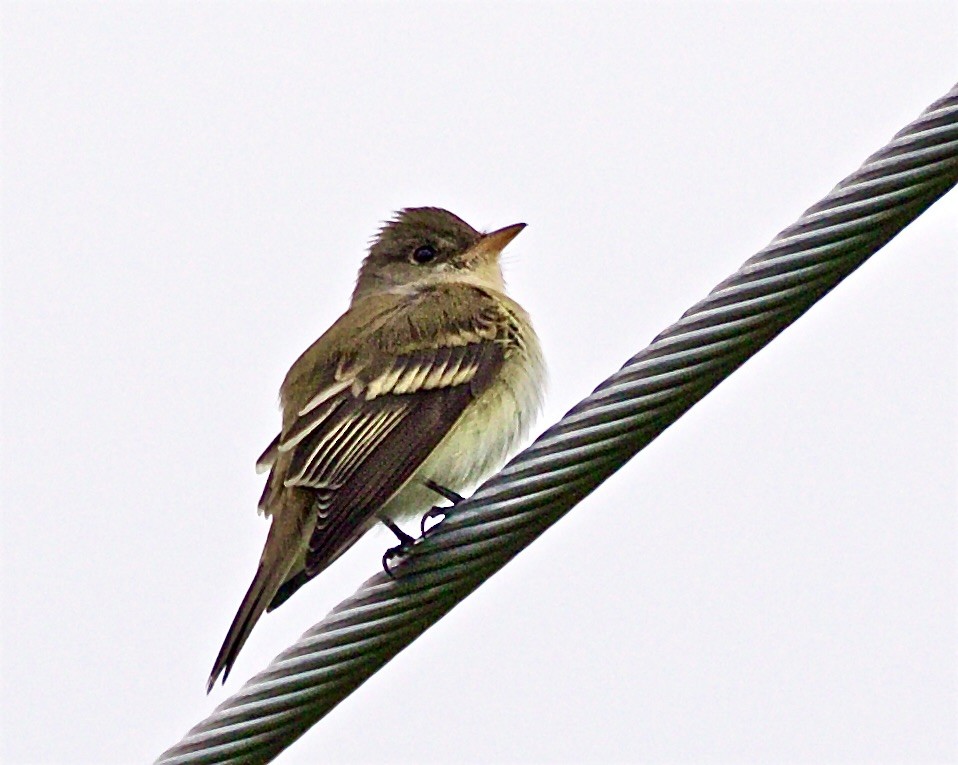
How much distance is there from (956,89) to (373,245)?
506 cm

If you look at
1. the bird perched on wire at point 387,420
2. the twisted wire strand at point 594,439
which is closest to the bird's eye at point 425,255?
the bird perched on wire at point 387,420

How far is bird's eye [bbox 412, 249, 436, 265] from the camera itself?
8.66 meters

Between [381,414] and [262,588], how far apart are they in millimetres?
847

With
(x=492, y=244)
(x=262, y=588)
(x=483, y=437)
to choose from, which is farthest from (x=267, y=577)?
(x=492, y=244)

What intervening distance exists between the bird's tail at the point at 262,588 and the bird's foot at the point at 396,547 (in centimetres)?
38

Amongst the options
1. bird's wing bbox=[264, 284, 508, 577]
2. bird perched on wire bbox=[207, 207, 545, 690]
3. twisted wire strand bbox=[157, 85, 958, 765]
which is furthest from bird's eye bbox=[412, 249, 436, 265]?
twisted wire strand bbox=[157, 85, 958, 765]

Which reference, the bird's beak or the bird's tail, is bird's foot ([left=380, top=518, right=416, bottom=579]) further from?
the bird's beak

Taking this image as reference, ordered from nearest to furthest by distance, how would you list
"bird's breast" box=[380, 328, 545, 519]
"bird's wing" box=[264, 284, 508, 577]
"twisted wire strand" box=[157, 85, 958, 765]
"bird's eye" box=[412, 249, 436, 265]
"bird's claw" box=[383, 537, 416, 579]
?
1. "twisted wire strand" box=[157, 85, 958, 765]
2. "bird's claw" box=[383, 537, 416, 579]
3. "bird's wing" box=[264, 284, 508, 577]
4. "bird's breast" box=[380, 328, 545, 519]
5. "bird's eye" box=[412, 249, 436, 265]

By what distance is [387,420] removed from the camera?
6465mm

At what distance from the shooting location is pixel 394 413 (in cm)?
650

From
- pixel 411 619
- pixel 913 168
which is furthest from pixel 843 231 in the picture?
pixel 411 619

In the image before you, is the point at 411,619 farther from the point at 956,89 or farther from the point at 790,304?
the point at 956,89

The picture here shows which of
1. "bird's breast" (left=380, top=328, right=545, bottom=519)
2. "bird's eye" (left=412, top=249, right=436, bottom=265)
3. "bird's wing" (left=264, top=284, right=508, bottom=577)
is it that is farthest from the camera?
A: "bird's eye" (left=412, top=249, right=436, bottom=265)

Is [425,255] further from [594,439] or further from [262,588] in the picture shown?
[594,439]
